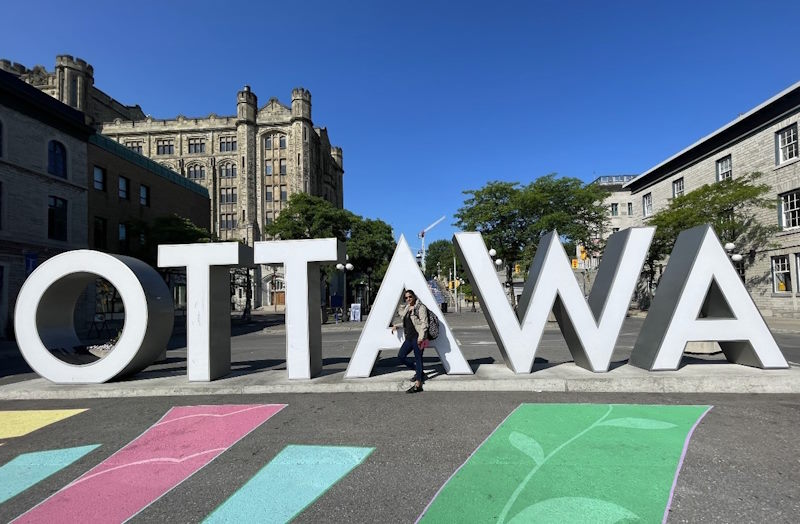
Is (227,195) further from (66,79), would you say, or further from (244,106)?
(66,79)

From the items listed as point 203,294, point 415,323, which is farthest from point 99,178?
point 415,323

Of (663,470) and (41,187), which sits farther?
(41,187)

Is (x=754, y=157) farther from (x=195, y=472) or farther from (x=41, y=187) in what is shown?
(x=41, y=187)

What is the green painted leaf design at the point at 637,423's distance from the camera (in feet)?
16.8

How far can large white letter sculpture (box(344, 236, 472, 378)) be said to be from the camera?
25.0 feet

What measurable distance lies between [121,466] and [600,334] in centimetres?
703

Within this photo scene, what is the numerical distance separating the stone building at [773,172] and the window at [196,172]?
2466 inches

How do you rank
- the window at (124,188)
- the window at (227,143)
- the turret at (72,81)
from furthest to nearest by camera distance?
A: the window at (227,143) < the turret at (72,81) < the window at (124,188)

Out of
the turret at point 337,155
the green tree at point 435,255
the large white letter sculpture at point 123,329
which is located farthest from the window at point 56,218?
the green tree at point 435,255

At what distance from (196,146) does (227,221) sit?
12722mm

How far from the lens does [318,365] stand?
8141mm

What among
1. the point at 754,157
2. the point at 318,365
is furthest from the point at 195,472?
the point at 754,157

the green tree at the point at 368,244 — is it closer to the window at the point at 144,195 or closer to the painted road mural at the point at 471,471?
the window at the point at 144,195

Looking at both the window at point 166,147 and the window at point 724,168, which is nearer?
the window at point 724,168
